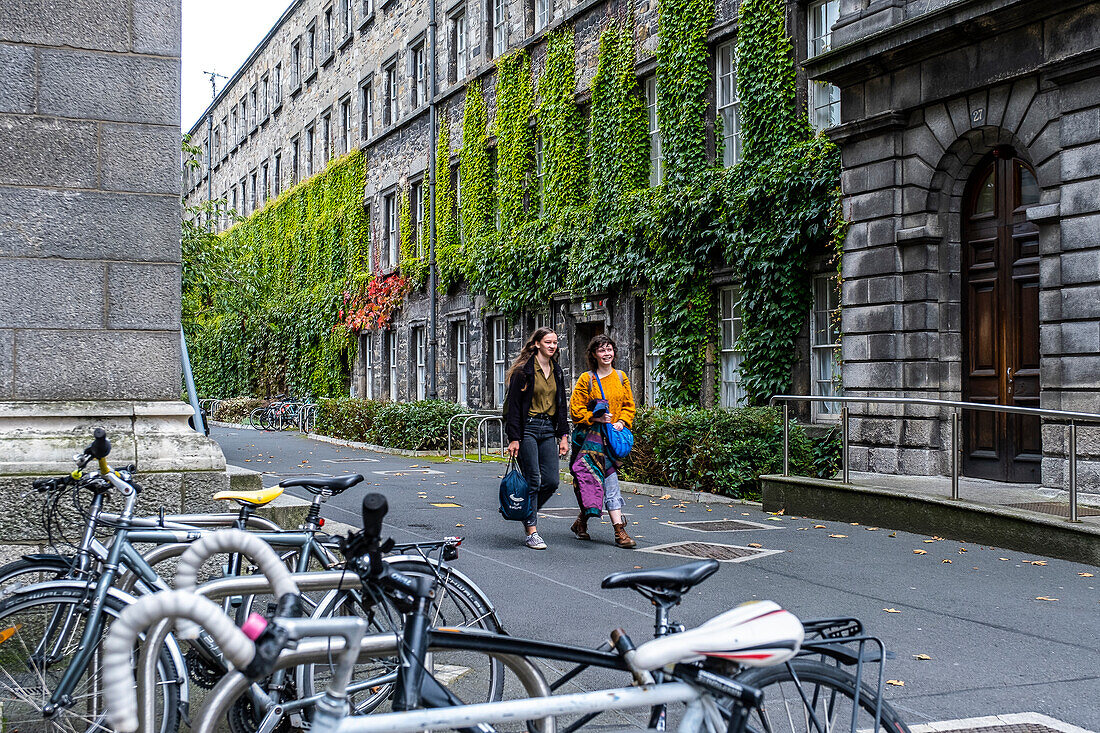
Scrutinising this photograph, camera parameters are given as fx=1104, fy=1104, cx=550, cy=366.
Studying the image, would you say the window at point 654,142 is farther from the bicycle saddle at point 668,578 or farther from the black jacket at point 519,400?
the bicycle saddle at point 668,578

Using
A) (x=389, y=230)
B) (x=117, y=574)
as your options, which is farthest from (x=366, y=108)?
(x=117, y=574)

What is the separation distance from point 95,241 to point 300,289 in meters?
32.6

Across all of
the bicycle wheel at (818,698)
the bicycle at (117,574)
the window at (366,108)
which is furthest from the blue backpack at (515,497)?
the window at (366,108)

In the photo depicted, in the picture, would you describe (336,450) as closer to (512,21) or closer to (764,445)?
(512,21)

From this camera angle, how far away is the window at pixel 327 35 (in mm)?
36847

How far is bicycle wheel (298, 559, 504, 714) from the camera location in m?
3.20

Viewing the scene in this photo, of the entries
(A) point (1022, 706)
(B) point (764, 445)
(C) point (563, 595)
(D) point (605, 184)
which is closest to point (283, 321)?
(D) point (605, 184)

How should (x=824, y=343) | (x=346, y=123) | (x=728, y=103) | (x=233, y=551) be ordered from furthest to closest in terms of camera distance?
(x=346, y=123), (x=728, y=103), (x=824, y=343), (x=233, y=551)

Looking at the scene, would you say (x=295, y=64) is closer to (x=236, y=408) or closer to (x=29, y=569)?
(x=236, y=408)

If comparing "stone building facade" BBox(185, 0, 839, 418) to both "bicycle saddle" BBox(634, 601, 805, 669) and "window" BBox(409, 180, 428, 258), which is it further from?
"bicycle saddle" BBox(634, 601, 805, 669)

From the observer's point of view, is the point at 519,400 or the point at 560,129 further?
the point at 560,129

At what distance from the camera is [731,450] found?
1313 centimetres

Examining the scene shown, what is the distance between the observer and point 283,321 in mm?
39594

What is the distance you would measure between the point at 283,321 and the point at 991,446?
102 ft
